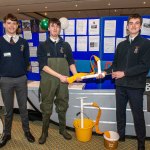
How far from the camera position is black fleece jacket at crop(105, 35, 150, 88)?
211 centimetres

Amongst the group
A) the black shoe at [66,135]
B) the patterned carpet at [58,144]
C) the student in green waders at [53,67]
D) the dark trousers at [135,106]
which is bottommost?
the patterned carpet at [58,144]

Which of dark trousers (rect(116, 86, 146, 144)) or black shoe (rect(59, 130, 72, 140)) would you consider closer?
dark trousers (rect(116, 86, 146, 144))

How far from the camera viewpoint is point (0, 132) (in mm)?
2404

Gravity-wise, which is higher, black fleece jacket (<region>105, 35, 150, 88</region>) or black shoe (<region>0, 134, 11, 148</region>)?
black fleece jacket (<region>105, 35, 150, 88</region>)

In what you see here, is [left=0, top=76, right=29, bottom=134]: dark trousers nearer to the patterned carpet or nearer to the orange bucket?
the patterned carpet

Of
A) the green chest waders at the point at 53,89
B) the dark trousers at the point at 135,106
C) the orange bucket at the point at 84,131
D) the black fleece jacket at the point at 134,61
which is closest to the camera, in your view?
the black fleece jacket at the point at 134,61

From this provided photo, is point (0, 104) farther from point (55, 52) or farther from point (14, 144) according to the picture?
point (55, 52)

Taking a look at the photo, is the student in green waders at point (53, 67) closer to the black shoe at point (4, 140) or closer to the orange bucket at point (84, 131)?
the orange bucket at point (84, 131)

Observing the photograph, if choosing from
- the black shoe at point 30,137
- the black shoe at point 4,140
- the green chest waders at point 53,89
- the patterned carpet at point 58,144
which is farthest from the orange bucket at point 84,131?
the black shoe at point 4,140

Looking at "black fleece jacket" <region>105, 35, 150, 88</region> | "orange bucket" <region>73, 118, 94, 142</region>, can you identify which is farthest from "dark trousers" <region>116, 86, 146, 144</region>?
"orange bucket" <region>73, 118, 94, 142</region>

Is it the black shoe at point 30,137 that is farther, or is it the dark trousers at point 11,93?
the black shoe at point 30,137

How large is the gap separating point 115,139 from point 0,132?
1376 millimetres

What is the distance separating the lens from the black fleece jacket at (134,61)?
2111 millimetres

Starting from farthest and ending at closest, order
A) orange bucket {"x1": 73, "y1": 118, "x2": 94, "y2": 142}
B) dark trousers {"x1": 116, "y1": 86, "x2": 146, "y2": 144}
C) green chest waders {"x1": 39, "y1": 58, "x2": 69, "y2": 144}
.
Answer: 1. orange bucket {"x1": 73, "y1": 118, "x2": 94, "y2": 142}
2. green chest waders {"x1": 39, "y1": 58, "x2": 69, "y2": 144}
3. dark trousers {"x1": 116, "y1": 86, "x2": 146, "y2": 144}
